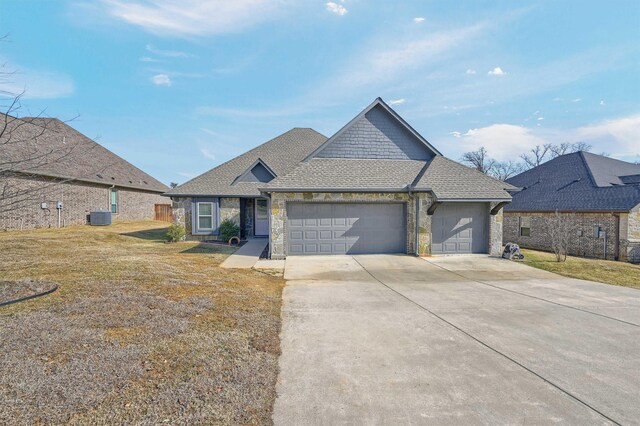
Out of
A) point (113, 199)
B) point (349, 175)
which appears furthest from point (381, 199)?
point (113, 199)

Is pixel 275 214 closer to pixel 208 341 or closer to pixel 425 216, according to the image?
pixel 425 216

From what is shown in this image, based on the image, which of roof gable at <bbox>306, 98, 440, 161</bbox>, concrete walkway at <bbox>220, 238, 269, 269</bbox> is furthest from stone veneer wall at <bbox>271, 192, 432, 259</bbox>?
roof gable at <bbox>306, 98, 440, 161</bbox>

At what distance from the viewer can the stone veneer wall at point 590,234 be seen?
48.5 feet

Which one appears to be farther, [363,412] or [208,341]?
[208,341]

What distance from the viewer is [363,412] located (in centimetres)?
302

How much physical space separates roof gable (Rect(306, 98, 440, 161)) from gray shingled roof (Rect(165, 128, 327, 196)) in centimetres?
258

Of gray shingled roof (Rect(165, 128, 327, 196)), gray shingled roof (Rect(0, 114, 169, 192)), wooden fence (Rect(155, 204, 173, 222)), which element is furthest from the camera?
wooden fence (Rect(155, 204, 173, 222))

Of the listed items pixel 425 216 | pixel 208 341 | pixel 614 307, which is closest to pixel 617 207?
pixel 425 216

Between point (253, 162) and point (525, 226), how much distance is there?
17.9m

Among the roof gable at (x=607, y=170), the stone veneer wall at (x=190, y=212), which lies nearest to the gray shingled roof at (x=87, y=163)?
the stone veneer wall at (x=190, y=212)

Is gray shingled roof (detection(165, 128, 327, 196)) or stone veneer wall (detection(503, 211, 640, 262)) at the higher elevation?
gray shingled roof (detection(165, 128, 327, 196))

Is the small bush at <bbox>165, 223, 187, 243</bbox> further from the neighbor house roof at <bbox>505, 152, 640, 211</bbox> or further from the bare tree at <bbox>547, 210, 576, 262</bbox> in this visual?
the neighbor house roof at <bbox>505, 152, 640, 211</bbox>

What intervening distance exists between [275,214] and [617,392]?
10.5 m

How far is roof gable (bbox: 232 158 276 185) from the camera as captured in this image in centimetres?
1689
